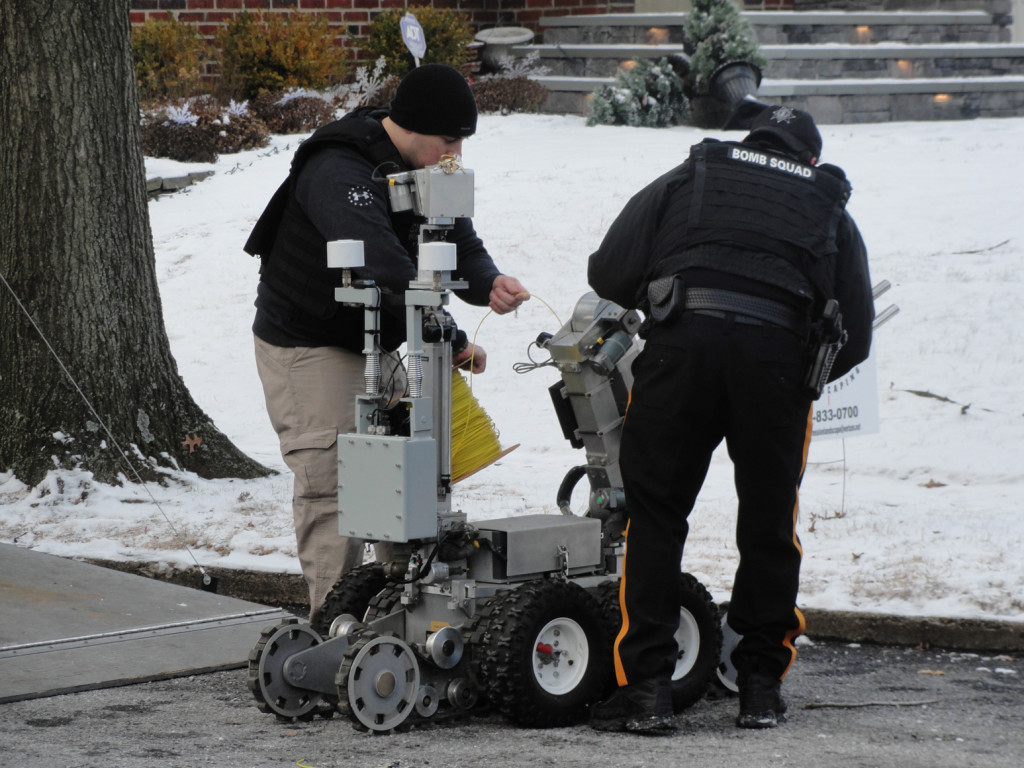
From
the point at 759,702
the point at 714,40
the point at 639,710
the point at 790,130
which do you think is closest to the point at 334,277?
the point at 790,130

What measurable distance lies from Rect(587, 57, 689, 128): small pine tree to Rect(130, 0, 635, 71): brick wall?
3.21 meters

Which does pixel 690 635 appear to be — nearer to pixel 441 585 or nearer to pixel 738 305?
pixel 441 585

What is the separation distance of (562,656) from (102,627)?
190cm

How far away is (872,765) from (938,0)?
49.3 feet

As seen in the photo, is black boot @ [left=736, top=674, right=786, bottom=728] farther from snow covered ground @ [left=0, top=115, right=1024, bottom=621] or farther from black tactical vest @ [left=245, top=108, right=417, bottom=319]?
black tactical vest @ [left=245, top=108, right=417, bottom=319]

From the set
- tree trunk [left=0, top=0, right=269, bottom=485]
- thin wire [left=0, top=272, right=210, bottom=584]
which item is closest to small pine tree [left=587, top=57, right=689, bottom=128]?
tree trunk [left=0, top=0, right=269, bottom=485]

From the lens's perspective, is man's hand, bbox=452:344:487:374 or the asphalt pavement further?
man's hand, bbox=452:344:487:374

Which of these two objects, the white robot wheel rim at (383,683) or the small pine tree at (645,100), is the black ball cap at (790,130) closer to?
the white robot wheel rim at (383,683)

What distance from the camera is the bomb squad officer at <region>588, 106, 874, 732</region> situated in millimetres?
3609

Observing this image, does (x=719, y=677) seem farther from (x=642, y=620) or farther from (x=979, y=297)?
(x=979, y=297)

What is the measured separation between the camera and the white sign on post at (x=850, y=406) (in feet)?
20.1

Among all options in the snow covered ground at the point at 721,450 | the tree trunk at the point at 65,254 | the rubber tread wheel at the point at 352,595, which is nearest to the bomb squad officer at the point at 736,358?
the rubber tread wheel at the point at 352,595

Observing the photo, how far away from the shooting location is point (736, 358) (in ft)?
11.7

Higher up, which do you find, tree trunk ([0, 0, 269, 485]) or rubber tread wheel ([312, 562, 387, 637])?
tree trunk ([0, 0, 269, 485])
